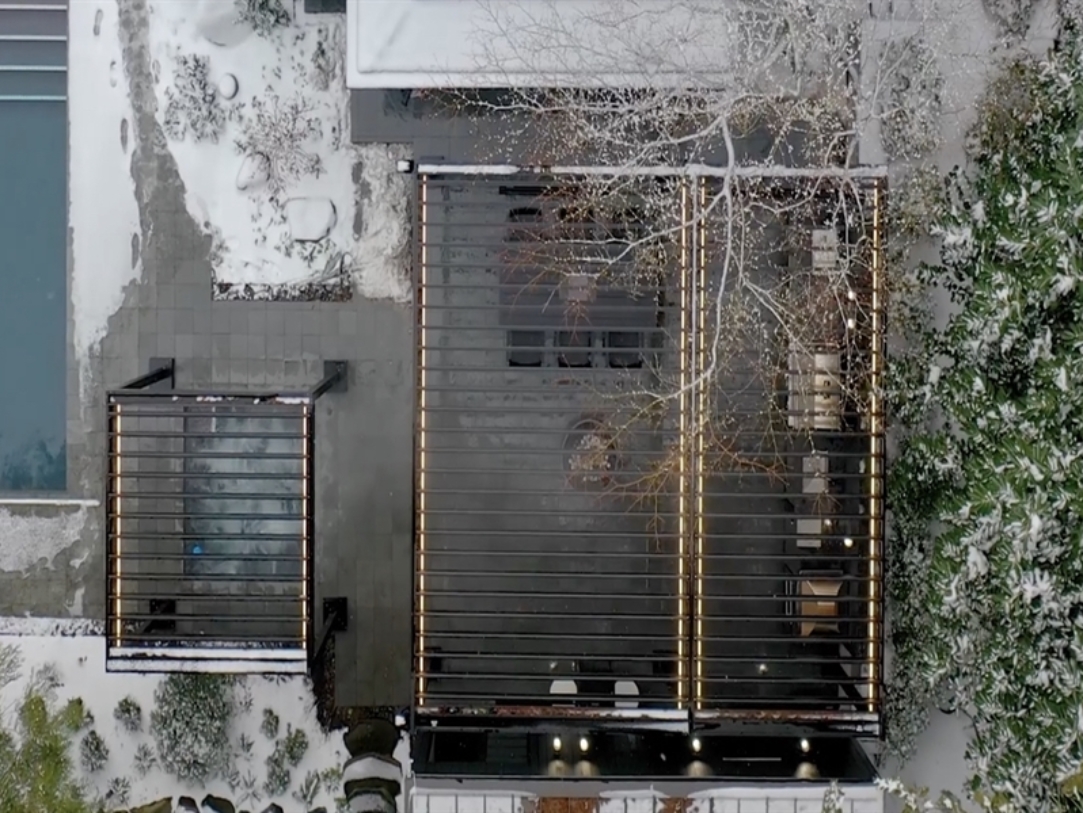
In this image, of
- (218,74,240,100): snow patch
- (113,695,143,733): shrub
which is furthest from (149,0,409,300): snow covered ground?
(113,695,143,733): shrub

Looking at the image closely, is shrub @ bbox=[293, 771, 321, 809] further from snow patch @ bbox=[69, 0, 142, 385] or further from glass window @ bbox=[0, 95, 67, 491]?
snow patch @ bbox=[69, 0, 142, 385]

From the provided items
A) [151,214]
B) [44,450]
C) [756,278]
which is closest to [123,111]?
[151,214]

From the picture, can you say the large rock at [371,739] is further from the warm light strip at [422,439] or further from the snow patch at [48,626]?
the snow patch at [48,626]

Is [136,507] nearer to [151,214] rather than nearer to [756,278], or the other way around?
[151,214]

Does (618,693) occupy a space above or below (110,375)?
below

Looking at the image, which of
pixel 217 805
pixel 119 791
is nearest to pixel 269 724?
pixel 217 805

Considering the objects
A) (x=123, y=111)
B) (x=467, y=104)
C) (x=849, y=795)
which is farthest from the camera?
(x=123, y=111)

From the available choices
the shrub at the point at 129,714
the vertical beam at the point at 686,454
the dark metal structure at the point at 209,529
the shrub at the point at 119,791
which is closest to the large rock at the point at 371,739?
Answer: the dark metal structure at the point at 209,529
